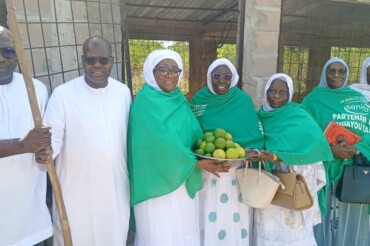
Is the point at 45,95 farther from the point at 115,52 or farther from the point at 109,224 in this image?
the point at 115,52

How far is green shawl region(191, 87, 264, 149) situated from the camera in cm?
255

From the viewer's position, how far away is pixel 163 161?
7.22 ft

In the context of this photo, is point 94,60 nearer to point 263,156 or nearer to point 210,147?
point 210,147

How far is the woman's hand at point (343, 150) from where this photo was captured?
8.80ft

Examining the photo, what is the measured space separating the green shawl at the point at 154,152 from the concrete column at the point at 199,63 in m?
6.85

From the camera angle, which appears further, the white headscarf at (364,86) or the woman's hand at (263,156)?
the white headscarf at (364,86)

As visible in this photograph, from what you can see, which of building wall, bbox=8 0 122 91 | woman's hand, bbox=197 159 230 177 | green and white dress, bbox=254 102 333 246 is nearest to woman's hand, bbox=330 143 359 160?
green and white dress, bbox=254 102 333 246

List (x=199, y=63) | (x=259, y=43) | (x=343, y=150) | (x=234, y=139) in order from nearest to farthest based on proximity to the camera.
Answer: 1. (x=234, y=139)
2. (x=343, y=150)
3. (x=259, y=43)
4. (x=199, y=63)

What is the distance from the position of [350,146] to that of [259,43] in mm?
1397

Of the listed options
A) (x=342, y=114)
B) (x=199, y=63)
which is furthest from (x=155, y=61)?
(x=199, y=63)

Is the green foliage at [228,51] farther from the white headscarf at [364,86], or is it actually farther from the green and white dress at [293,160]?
the green and white dress at [293,160]

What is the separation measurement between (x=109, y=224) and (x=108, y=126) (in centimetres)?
67

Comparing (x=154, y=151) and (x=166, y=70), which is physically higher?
(x=166, y=70)

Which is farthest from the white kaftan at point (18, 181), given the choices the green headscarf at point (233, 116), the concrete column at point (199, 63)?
the concrete column at point (199, 63)
